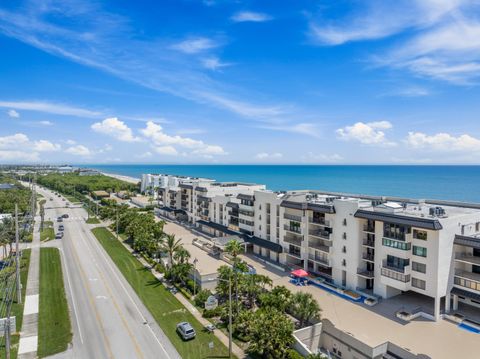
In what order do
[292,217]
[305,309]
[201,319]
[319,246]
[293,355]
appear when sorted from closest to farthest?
[293,355]
[305,309]
[201,319]
[319,246]
[292,217]

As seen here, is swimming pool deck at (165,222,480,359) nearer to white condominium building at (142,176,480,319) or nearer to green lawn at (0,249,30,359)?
white condominium building at (142,176,480,319)

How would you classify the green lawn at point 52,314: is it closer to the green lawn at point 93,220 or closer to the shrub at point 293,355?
the shrub at point 293,355

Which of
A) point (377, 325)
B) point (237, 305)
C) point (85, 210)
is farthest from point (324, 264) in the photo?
point (85, 210)

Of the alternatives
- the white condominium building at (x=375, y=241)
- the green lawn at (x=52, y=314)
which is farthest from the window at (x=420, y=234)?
the green lawn at (x=52, y=314)

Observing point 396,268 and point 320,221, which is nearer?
point 396,268

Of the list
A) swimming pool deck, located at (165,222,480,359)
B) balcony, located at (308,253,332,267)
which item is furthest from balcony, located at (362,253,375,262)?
balcony, located at (308,253,332,267)

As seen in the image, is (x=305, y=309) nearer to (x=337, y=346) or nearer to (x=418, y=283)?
(x=337, y=346)

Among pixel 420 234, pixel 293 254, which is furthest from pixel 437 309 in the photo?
pixel 293 254
